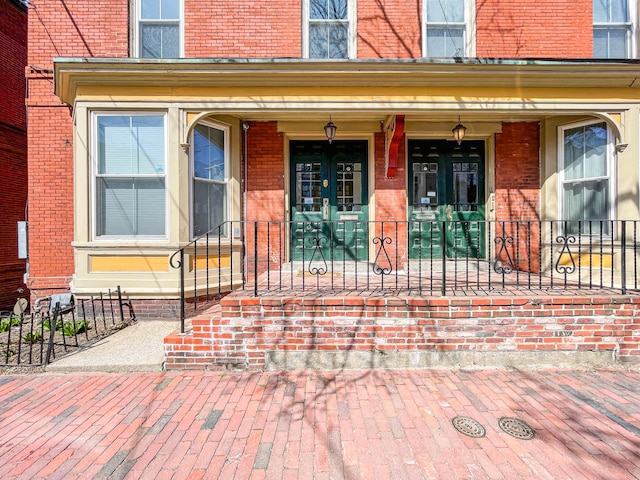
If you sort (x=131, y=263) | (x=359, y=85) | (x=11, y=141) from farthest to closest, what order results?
(x=11, y=141) < (x=131, y=263) < (x=359, y=85)

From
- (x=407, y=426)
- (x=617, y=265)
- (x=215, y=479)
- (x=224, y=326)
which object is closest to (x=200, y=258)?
(x=224, y=326)

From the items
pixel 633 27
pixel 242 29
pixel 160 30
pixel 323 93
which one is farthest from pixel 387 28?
pixel 633 27

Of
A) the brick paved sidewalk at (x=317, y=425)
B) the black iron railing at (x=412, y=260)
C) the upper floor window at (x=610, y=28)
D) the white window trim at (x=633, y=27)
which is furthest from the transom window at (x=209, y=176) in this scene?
the white window trim at (x=633, y=27)

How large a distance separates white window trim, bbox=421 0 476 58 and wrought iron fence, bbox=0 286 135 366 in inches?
292

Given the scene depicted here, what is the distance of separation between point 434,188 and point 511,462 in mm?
5317

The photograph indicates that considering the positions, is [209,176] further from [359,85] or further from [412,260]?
[412,260]

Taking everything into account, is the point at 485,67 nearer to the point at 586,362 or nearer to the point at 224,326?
the point at 586,362

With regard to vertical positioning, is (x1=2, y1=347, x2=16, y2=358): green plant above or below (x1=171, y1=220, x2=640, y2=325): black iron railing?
below

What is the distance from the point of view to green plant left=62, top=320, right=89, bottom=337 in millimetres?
4770

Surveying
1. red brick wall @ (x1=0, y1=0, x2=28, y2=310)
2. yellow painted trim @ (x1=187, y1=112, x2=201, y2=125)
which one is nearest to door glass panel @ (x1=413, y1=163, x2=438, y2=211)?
yellow painted trim @ (x1=187, y1=112, x2=201, y2=125)

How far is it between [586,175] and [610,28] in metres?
3.12

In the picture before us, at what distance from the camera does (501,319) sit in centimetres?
387

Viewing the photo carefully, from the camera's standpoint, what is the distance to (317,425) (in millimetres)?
2826

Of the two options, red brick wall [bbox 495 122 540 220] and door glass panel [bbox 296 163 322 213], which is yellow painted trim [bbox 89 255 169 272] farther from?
red brick wall [bbox 495 122 540 220]
